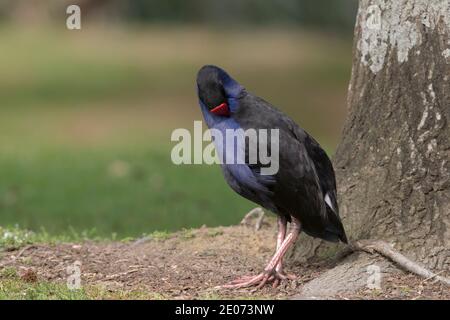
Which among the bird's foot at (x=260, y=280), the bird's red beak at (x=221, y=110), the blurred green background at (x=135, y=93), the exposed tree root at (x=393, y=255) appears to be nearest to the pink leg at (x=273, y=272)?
the bird's foot at (x=260, y=280)

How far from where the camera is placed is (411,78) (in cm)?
635

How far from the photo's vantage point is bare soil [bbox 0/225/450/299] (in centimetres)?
585

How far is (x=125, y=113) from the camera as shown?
2142cm

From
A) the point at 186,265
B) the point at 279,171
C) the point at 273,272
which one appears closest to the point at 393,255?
the point at 273,272

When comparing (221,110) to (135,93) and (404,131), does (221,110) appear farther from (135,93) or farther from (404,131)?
(135,93)

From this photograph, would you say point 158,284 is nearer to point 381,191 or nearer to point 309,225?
point 309,225

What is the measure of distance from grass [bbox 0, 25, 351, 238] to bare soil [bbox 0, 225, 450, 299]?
0.36 m

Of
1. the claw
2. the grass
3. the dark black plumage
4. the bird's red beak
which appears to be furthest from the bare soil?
the bird's red beak

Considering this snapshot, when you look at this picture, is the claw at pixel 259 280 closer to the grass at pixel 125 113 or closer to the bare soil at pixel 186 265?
the bare soil at pixel 186 265

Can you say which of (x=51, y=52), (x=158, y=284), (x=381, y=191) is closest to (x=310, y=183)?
(x=381, y=191)

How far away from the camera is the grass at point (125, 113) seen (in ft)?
34.7

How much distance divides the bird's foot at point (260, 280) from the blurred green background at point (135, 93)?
11.8ft
